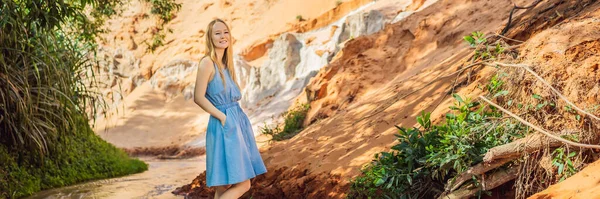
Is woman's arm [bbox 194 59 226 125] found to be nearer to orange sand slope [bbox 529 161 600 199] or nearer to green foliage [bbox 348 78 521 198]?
green foliage [bbox 348 78 521 198]

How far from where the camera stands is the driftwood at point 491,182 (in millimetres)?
4219

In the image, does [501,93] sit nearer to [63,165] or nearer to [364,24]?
[63,165]

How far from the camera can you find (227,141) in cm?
396

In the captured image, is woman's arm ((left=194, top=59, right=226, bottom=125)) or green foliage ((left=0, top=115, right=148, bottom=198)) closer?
woman's arm ((left=194, top=59, right=226, bottom=125))

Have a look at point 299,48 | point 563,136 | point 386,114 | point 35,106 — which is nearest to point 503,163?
point 563,136

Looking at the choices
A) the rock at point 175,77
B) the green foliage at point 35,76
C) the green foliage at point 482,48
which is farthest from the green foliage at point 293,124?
the rock at point 175,77

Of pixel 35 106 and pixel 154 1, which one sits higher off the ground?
pixel 154 1

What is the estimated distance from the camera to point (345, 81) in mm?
10547

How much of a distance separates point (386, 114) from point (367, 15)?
49.7 feet

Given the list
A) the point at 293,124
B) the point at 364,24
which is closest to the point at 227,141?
the point at 293,124

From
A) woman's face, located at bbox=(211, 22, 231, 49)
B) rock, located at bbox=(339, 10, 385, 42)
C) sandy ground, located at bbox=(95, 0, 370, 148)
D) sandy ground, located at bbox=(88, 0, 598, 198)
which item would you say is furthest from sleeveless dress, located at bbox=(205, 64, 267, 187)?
rock, located at bbox=(339, 10, 385, 42)

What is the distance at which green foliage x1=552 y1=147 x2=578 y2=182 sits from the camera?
4.04m

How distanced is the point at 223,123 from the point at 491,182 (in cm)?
168

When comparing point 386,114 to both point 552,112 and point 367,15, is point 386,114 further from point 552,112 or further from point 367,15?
point 367,15
